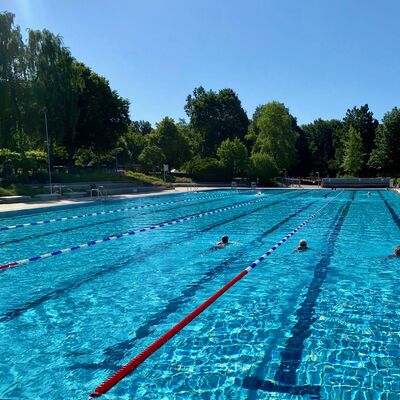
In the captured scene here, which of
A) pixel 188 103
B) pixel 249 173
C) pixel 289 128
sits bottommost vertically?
pixel 249 173

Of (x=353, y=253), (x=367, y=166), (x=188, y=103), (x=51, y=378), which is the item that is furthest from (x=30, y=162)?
(x=188, y=103)

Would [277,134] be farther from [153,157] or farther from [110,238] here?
[110,238]

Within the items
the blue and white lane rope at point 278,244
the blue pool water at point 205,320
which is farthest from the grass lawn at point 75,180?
the blue and white lane rope at point 278,244

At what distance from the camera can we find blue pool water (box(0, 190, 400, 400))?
147 inches

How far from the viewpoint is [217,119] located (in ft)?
192

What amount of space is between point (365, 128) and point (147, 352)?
166 feet

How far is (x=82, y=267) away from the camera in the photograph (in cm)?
809

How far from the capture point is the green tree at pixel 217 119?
58.6 m

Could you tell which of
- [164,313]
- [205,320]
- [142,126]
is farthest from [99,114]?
[142,126]

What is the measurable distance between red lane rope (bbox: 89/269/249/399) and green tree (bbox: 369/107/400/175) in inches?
1554

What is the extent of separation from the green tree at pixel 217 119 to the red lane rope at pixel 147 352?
53612mm

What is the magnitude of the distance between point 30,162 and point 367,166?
37.9 m

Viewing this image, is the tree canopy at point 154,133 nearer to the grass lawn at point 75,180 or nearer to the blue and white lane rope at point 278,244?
Answer: the grass lawn at point 75,180

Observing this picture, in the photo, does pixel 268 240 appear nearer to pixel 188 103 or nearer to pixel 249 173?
pixel 249 173
